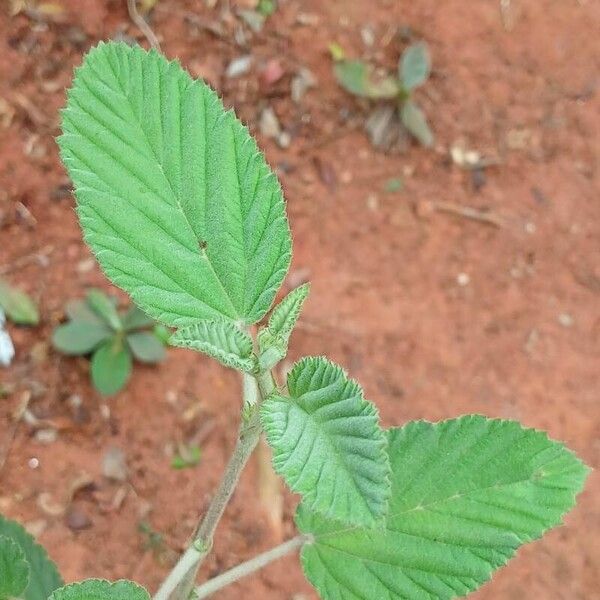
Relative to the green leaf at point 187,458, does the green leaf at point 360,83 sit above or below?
above

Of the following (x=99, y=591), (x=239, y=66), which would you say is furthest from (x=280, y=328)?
(x=239, y=66)

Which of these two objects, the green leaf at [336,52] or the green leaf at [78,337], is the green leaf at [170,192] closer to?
the green leaf at [78,337]

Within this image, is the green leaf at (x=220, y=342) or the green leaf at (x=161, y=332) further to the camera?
the green leaf at (x=161, y=332)

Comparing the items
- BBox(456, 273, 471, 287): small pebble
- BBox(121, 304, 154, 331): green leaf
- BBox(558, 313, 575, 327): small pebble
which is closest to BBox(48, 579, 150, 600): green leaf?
BBox(121, 304, 154, 331): green leaf

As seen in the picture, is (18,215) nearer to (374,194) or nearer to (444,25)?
(374,194)

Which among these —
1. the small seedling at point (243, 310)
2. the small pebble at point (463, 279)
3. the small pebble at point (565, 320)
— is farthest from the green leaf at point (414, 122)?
the small seedling at point (243, 310)

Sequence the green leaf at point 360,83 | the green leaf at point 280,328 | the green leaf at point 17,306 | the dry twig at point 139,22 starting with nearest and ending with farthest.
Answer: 1. the green leaf at point 280,328
2. the green leaf at point 17,306
3. the dry twig at point 139,22
4. the green leaf at point 360,83

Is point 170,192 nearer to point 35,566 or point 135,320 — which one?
point 35,566
